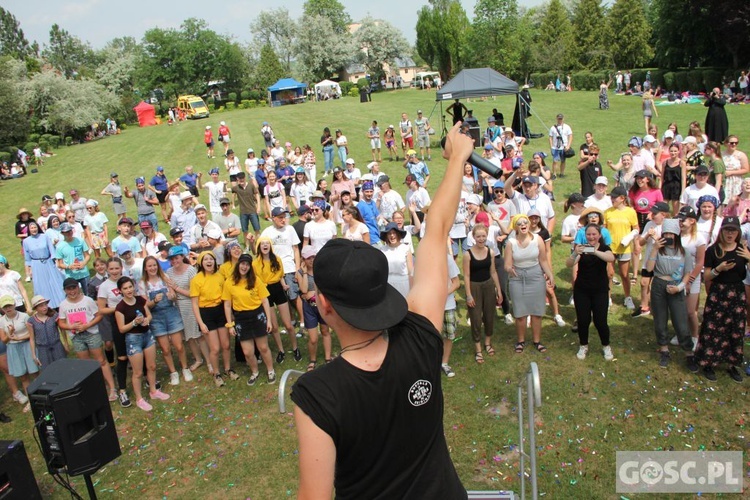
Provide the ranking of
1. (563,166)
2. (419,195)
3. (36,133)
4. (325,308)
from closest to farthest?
(325,308), (419,195), (563,166), (36,133)

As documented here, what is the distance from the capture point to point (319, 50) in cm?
7269

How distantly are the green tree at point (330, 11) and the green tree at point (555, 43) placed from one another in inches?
1593

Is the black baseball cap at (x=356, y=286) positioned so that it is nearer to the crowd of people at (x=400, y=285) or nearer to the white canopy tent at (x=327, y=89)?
the crowd of people at (x=400, y=285)

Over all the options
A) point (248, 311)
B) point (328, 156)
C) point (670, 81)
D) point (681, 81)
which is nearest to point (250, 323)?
point (248, 311)

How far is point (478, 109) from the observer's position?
34.2m

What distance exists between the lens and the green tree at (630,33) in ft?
152

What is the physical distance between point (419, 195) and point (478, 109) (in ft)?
81.6

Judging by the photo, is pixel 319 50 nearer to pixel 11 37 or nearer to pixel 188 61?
pixel 188 61

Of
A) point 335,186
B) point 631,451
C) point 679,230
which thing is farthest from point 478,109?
point 631,451

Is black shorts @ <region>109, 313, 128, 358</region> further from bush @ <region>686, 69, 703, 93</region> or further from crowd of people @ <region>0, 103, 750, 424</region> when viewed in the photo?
bush @ <region>686, 69, 703, 93</region>

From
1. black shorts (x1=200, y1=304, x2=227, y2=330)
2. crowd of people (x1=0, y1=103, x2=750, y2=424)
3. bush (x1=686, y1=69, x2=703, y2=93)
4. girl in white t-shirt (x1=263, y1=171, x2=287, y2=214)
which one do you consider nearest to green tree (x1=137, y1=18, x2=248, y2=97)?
bush (x1=686, y1=69, x2=703, y2=93)

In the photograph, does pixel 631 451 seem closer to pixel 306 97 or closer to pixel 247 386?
pixel 247 386

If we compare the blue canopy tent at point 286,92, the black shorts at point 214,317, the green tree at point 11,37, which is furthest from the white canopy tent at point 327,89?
the green tree at point 11,37

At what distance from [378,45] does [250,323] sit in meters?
74.4
